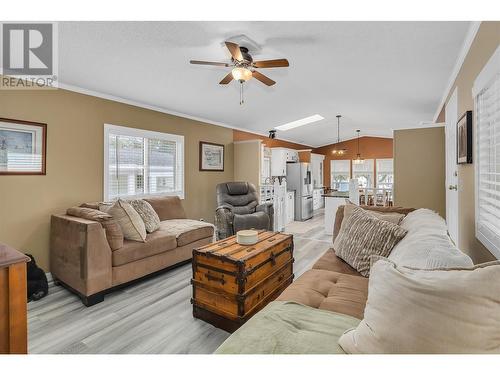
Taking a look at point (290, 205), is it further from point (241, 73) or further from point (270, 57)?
point (241, 73)

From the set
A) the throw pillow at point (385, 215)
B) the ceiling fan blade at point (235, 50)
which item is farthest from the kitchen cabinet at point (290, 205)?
the ceiling fan blade at point (235, 50)

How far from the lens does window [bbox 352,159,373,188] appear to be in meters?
9.18

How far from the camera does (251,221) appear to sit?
4.38m

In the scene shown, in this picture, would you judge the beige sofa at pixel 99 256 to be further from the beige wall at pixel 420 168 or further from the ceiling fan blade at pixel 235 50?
the beige wall at pixel 420 168

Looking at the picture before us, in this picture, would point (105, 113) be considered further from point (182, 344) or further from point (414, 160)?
point (414, 160)

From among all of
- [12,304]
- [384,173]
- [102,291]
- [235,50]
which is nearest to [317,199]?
[384,173]

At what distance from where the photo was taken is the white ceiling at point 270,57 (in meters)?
2.22

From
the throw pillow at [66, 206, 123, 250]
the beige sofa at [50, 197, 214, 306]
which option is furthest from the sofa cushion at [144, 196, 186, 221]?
the throw pillow at [66, 206, 123, 250]

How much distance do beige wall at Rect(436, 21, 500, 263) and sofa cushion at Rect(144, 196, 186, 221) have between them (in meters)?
3.51

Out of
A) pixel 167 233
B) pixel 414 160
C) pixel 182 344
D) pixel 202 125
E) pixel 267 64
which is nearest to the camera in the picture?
pixel 182 344

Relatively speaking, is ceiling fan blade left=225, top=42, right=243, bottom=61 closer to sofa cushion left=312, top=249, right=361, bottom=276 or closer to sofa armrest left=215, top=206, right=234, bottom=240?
sofa cushion left=312, top=249, right=361, bottom=276
